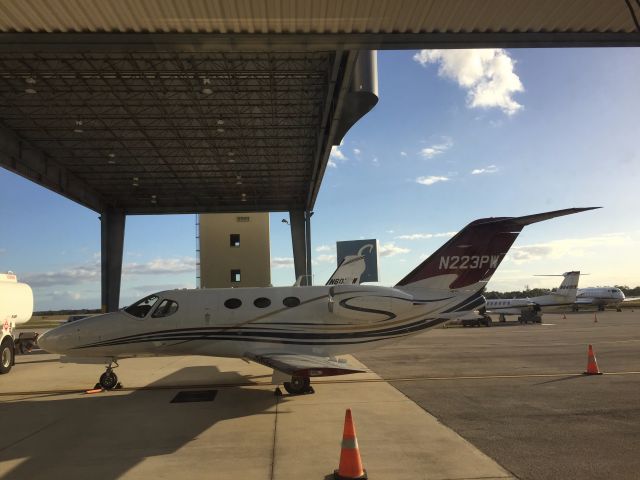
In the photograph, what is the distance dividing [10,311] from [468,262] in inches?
589

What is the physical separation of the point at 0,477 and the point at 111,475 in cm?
149

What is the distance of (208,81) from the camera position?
62.4ft

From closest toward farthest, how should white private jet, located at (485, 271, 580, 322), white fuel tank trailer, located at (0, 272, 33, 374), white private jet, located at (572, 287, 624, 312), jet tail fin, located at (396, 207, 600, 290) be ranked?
jet tail fin, located at (396, 207, 600, 290), white fuel tank trailer, located at (0, 272, 33, 374), white private jet, located at (485, 271, 580, 322), white private jet, located at (572, 287, 624, 312)

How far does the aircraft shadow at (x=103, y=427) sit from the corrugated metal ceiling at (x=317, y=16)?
7.39m

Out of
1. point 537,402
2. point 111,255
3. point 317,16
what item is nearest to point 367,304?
point 537,402

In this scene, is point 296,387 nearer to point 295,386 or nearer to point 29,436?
point 295,386

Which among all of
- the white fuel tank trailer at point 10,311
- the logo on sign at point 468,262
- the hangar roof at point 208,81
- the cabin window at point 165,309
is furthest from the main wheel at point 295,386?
the white fuel tank trailer at point 10,311

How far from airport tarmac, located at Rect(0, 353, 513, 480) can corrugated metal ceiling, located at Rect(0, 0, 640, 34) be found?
7.25 m

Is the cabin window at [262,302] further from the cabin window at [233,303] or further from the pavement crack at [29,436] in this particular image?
the pavement crack at [29,436]

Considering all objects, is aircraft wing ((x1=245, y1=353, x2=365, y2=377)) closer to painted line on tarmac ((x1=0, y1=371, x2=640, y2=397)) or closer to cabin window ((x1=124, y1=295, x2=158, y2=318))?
painted line on tarmac ((x1=0, y1=371, x2=640, y2=397))

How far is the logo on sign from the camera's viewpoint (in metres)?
12.9

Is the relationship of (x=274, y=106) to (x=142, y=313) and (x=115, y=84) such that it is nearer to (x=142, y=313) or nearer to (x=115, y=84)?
(x=115, y=84)

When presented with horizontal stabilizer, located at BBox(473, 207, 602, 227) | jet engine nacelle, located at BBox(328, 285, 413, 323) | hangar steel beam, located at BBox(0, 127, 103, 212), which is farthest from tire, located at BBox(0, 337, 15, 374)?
horizontal stabilizer, located at BBox(473, 207, 602, 227)

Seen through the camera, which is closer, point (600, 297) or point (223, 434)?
point (223, 434)
